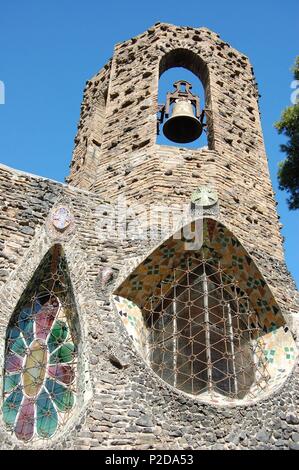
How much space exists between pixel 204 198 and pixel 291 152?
86.7 inches

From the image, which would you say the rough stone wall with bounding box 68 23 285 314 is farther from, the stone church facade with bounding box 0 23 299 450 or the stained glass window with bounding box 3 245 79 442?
the stained glass window with bounding box 3 245 79 442

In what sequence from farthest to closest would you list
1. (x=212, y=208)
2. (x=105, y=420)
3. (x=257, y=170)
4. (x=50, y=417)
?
(x=257, y=170)
(x=212, y=208)
(x=50, y=417)
(x=105, y=420)

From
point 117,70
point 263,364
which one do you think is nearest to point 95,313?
point 263,364

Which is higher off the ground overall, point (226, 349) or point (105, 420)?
point (226, 349)

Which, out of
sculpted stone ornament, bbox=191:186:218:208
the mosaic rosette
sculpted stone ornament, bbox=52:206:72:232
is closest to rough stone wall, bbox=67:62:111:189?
sculpted stone ornament, bbox=52:206:72:232

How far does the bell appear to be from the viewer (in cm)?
939

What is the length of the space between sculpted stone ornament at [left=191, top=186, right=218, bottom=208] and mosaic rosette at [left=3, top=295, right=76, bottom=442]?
A: 83.9 inches

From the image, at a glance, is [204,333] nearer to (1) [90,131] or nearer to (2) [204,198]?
(2) [204,198]

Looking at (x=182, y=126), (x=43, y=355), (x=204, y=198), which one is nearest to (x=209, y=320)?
(x=204, y=198)

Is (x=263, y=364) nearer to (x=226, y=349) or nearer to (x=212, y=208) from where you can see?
(x=226, y=349)

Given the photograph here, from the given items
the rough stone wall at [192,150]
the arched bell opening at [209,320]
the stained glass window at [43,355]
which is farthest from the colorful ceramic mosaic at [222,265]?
the stained glass window at [43,355]

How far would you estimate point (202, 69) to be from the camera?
33.7 feet

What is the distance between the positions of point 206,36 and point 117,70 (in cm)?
168

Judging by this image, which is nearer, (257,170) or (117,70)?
(257,170)
